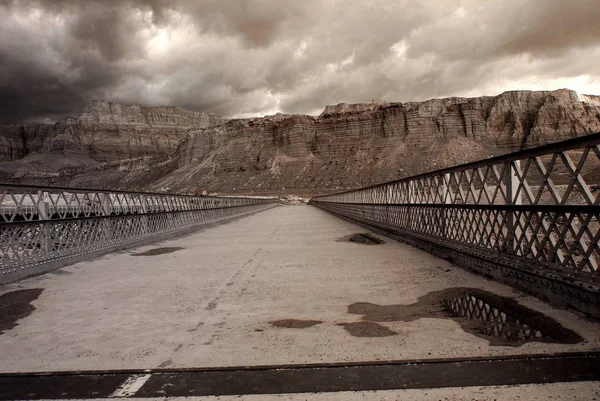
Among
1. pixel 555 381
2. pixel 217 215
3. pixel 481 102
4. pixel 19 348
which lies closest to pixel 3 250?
pixel 19 348

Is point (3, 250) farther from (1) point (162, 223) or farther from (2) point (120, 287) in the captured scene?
(1) point (162, 223)

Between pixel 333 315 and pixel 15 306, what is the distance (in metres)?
4.34

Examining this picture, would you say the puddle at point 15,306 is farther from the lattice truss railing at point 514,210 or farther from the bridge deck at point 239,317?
the lattice truss railing at point 514,210

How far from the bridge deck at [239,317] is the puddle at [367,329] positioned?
0.01 metres

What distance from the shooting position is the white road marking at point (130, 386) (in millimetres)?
3170

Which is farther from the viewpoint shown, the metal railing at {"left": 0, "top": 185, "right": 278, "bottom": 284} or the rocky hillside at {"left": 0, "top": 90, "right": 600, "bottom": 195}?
the rocky hillside at {"left": 0, "top": 90, "right": 600, "bottom": 195}

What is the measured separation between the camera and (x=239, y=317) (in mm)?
5145

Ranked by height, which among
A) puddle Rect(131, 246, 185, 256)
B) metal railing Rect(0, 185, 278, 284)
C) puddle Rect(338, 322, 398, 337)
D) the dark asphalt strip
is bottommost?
puddle Rect(131, 246, 185, 256)

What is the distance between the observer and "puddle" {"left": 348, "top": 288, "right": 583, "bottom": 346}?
162 inches

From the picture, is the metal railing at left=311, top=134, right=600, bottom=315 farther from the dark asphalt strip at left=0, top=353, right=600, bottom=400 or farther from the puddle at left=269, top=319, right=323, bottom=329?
the puddle at left=269, top=319, right=323, bottom=329

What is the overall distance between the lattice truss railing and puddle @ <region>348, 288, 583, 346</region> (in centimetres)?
84

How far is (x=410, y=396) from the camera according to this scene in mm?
2994

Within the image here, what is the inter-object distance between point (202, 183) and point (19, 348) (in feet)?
454

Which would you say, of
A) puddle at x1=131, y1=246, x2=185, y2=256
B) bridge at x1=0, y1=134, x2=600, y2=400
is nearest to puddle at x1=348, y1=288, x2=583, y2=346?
bridge at x1=0, y1=134, x2=600, y2=400
